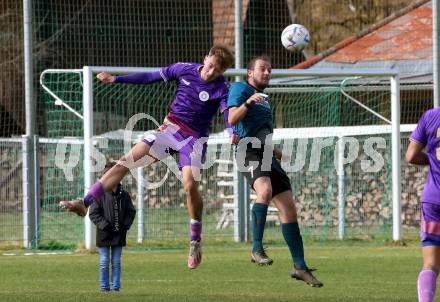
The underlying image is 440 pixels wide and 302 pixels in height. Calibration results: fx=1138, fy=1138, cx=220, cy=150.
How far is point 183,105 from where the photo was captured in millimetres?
12516

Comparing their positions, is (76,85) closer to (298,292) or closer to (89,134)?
(89,134)

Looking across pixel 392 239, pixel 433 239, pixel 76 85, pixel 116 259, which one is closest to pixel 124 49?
pixel 76 85

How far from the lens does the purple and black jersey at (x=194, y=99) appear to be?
40.9 ft

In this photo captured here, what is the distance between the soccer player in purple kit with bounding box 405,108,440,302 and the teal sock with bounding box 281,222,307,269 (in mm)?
2596

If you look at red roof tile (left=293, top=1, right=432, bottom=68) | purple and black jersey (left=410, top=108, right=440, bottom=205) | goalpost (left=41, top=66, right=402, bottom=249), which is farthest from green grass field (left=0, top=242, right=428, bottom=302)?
red roof tile (left=293, top=1, right=432, bottom=68)

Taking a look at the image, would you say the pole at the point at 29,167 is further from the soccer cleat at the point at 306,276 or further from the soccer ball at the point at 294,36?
the soccer cleat at the point at 306,276

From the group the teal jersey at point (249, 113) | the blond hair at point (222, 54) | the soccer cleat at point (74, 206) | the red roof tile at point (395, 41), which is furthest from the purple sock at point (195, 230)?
the red roof tile at point (395, 41)

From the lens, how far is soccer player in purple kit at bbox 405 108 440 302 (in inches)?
378

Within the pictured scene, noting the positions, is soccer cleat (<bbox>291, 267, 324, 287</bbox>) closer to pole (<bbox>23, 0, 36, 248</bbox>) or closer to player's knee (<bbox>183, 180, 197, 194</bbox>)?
player's knee (<bbox>183, 180, 197, 194</bbox>)

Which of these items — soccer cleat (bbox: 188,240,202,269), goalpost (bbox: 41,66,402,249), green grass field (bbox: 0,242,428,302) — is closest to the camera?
soccer cleat (bbox: 188,240,202,269)

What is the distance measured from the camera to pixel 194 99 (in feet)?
40.9

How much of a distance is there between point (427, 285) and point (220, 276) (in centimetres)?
632

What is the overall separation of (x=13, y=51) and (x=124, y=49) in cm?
426

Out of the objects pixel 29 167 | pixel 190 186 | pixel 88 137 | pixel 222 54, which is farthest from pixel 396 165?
pixel 190 186
